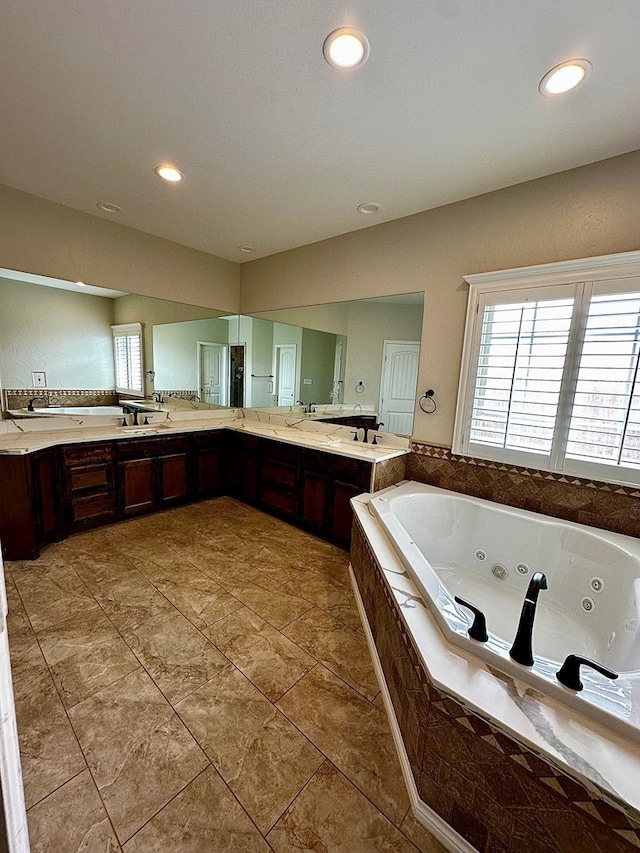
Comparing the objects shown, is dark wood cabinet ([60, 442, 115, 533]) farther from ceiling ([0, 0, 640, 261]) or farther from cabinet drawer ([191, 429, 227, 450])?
ceiling ([0, 0, 640, 261])

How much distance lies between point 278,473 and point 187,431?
3.43 ft

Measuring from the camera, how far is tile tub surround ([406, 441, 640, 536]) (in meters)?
2.08

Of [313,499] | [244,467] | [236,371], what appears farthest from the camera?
[236,371]

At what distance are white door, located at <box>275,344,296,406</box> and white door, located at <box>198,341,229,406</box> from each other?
0.70 m

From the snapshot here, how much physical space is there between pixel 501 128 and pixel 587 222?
0.79 metres

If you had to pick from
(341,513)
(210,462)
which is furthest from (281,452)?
(210,462)

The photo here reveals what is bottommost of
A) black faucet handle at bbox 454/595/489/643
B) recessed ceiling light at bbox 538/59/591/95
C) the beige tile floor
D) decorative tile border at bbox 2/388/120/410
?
the beige tile floor

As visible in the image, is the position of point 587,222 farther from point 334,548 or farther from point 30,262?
point 30,262

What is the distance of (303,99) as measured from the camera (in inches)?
65.7

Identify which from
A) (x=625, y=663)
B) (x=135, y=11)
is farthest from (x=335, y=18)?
(x=625, y=663)

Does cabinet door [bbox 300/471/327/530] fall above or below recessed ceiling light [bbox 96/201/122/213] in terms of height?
below

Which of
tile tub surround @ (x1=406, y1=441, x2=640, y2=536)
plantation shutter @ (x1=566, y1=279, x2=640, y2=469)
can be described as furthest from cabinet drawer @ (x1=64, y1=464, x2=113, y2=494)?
plantation shutter @ (x1=566, y1=279, x2=640, y2=469)

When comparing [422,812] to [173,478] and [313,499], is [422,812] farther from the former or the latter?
[173,478]

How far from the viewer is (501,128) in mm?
1802
